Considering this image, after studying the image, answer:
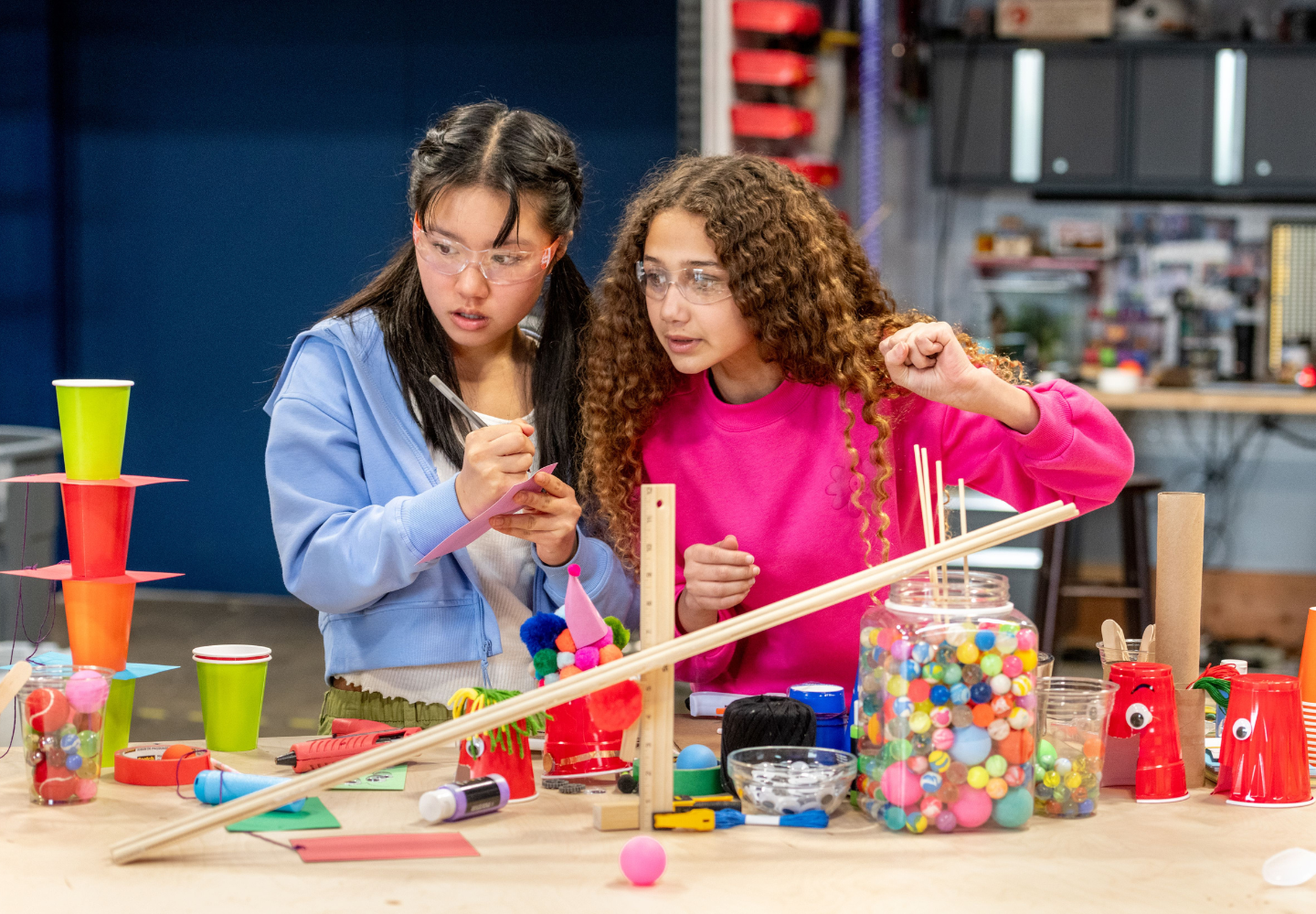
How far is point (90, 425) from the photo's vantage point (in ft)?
4.76

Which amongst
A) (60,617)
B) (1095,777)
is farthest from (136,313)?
(1095,777)

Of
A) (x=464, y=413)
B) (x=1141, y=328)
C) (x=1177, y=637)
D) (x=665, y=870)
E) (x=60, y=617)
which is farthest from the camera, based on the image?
(x=1141, y=328)

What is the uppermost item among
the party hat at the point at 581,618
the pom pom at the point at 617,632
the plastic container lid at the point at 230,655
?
the party hat at the point at 581,618

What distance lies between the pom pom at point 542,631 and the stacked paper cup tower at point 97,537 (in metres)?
0.41

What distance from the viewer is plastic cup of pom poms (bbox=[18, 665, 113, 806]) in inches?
51.0

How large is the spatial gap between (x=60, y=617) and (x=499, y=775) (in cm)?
468

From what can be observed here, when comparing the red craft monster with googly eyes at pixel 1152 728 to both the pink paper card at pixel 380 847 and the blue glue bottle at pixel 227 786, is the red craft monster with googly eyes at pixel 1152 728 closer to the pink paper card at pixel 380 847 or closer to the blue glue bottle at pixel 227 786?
the pink paper card at pixel 380 847

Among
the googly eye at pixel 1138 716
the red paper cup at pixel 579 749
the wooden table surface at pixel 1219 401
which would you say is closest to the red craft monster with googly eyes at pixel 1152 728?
the googly eye at pixel 1138 716

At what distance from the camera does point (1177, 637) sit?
4.74 feet

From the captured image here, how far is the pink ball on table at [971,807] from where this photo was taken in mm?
1222

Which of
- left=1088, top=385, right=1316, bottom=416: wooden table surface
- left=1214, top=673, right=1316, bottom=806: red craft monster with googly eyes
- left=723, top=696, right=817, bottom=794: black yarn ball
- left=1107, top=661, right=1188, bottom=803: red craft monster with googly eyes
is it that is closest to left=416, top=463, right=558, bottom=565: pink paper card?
left=723, top=696, right=817, bottom=794: black yarn ball

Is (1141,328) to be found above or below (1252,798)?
above

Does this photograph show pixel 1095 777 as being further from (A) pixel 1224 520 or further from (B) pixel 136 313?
(B) pixel 136 313

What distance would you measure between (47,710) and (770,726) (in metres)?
0.73
